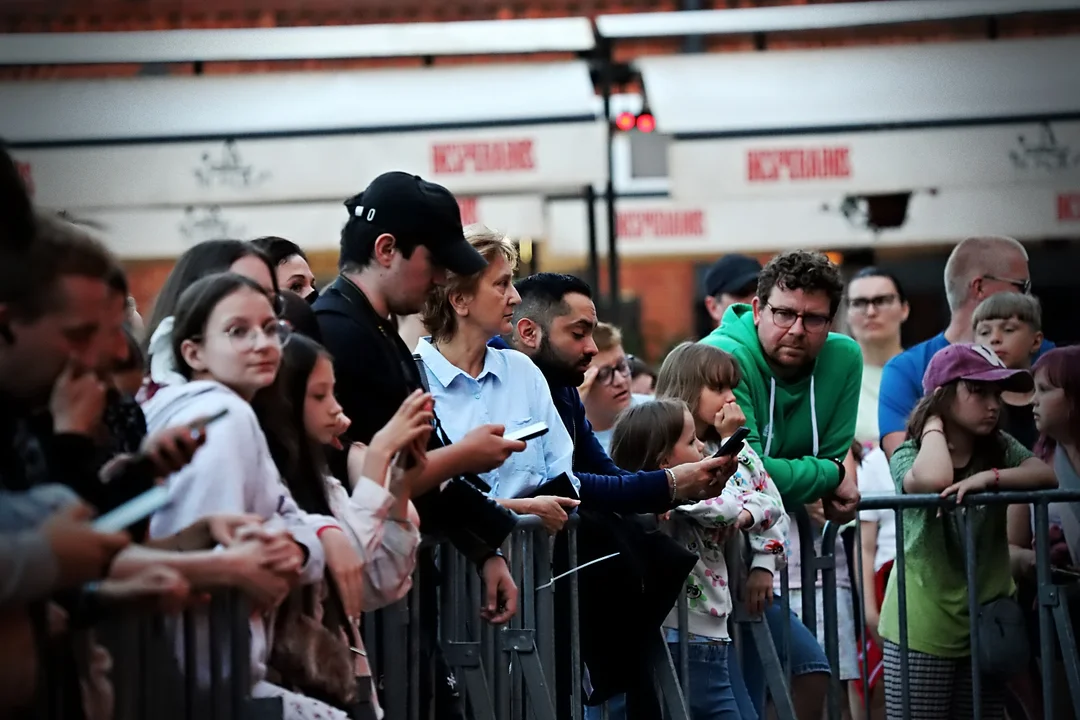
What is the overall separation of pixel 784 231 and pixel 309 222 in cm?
314

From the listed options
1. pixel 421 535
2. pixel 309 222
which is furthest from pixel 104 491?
pixel 309 222

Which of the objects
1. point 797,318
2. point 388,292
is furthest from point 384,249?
point 797,318

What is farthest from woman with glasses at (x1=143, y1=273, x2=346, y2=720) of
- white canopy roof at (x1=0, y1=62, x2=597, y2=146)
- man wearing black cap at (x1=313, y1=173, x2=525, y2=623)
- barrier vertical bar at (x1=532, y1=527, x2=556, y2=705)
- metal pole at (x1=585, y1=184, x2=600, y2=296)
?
metal pole at (x1=585, y1=184, x2=600, y2=296)

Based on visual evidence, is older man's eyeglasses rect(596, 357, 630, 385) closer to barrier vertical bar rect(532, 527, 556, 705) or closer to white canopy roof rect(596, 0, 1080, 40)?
barrier vertical bar rect(532, 527, 556, 705)

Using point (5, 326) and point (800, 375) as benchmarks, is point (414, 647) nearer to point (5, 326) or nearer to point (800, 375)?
point (5, 326)

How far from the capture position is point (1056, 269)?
525 inches

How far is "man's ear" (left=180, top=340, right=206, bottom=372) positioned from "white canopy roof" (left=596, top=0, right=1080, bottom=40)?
25.7 ft

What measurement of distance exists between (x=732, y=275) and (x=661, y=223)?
4085 millimetres

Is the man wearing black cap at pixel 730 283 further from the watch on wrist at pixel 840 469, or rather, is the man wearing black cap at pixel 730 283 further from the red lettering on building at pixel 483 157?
the red lettering on building at pixel 483 157

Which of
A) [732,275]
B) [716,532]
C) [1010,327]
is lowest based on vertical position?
[716,532]

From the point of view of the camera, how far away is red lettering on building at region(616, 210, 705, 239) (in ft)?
40.1

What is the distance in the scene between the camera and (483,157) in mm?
10922

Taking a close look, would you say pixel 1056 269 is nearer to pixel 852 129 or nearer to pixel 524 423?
pixel 852 129

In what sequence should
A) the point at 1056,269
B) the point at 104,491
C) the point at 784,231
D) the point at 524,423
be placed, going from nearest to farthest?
the point at 104,491
the point at 524,423
the point at 784,231
the point at 1056,269
